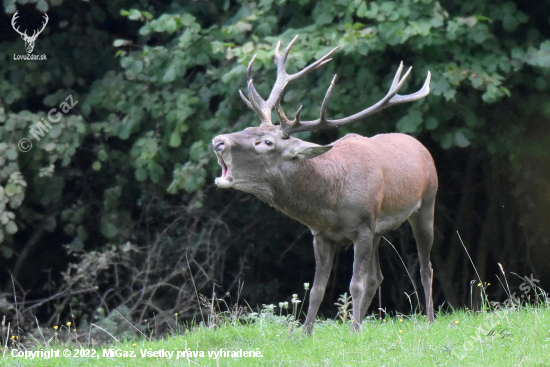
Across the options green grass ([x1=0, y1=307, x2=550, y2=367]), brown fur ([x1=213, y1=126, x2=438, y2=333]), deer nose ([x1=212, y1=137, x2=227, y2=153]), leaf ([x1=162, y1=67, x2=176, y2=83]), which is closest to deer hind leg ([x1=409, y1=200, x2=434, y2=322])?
brown fur ([x1=213, y1=126, x2=438, y2=333])

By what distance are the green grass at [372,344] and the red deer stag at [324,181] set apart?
0.29m

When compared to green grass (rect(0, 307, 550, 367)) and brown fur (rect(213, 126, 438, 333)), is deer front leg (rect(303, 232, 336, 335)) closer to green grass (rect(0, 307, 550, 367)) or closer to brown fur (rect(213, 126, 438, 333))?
brown fur (rect(213, 126, 438, 333))

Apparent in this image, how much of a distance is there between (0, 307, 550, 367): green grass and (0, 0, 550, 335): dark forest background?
66.8 inches

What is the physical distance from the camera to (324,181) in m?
5.29

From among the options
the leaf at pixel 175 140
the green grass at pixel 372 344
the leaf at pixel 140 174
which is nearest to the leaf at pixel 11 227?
the leaf at pixel 140 174

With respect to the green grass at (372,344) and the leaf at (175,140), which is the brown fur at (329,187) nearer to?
the green grass at (372,344)

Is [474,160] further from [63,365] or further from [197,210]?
[63,365]

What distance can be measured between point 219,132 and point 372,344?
12.8 ft

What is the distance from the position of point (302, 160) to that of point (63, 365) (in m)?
2.02

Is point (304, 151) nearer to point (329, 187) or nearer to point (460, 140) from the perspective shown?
point (329, 187)

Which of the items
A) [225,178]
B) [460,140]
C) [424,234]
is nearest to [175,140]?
[460,140]

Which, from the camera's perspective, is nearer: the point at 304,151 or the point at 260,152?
the point at 260,152

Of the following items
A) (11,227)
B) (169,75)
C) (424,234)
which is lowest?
(424,234)

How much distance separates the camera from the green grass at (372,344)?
454 cm
